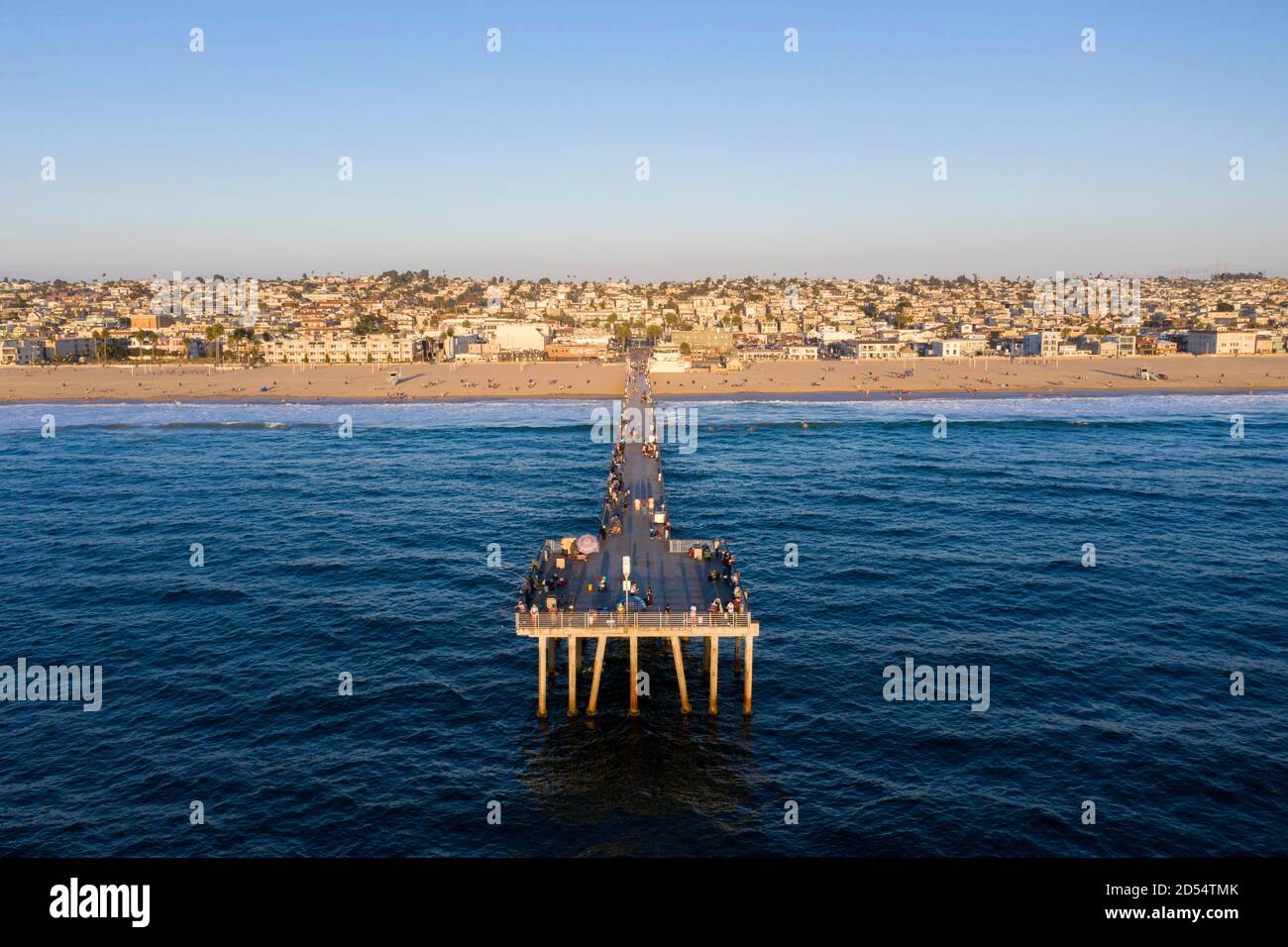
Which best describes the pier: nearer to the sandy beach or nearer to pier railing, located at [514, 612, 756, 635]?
pier railing, located at [514, 612, 756, 635]

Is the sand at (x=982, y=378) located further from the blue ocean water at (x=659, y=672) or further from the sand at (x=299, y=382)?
the blue ocean water at (x=659, y=672)

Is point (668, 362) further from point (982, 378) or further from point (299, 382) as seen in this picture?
point (299, 382)

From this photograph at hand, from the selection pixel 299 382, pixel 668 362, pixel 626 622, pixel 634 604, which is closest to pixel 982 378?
pixel 668 362

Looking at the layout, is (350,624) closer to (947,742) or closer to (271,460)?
(947,742)

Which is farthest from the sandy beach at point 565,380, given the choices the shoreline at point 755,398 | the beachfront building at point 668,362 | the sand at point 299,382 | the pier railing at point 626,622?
the pier railing at point 626,622

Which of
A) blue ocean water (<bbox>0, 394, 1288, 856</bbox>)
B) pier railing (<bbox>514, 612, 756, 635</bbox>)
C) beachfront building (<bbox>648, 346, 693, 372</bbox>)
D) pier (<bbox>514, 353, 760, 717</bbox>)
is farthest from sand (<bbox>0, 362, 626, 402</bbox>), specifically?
pier railing (<bbox>514, 612, 756, 635</bbox>)
